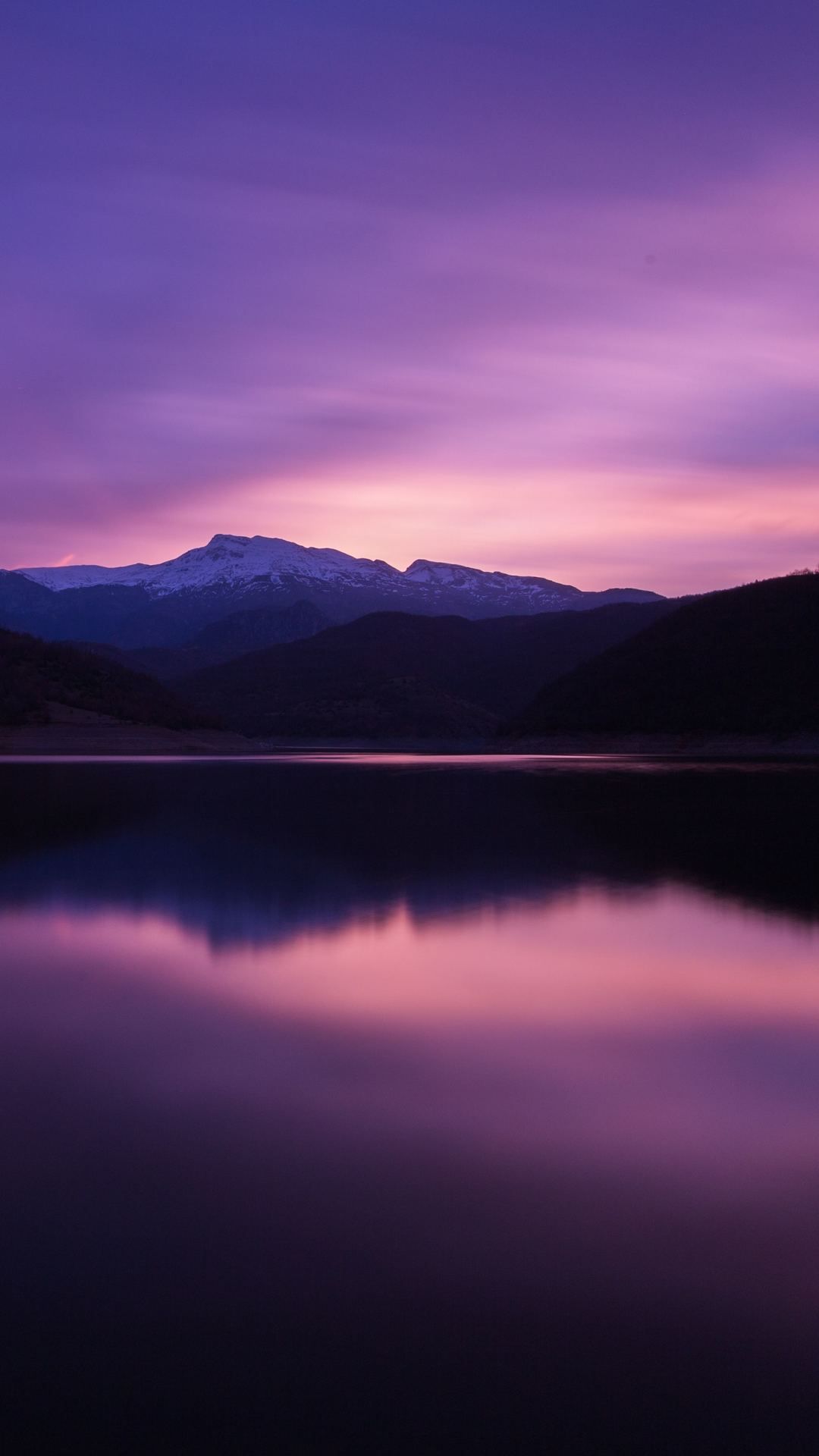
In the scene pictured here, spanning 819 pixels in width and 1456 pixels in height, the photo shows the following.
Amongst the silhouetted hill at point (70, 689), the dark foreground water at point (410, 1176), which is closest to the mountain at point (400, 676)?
the silhouetted hill at point (70, 689)

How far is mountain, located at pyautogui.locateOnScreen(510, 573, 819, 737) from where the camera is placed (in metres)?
76.6

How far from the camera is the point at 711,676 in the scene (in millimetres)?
84000

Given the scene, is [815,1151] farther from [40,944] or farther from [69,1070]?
[40,944]

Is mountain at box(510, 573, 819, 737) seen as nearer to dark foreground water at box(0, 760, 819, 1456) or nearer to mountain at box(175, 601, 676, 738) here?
mountain at box(175, 601, 676, 738)

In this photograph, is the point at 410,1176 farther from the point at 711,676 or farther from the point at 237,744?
the point at 711,676

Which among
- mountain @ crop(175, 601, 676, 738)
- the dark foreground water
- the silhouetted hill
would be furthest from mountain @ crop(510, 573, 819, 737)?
the dark foreground water

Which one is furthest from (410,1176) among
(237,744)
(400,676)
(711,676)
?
(400,676)

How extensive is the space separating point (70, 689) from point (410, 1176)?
2781 inches

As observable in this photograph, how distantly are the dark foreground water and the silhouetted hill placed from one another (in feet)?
184

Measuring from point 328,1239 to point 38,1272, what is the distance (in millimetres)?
1086

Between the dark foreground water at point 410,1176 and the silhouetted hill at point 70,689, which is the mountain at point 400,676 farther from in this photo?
the dark foreground water at point 410,1176

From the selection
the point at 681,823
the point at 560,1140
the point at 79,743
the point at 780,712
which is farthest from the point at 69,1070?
the point at 780,712

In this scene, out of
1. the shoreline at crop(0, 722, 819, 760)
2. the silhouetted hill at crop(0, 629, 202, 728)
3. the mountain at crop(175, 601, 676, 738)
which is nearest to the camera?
the shoreline at crop(0, 722, 819, 760)

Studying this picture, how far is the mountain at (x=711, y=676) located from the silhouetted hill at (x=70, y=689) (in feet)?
98.8
